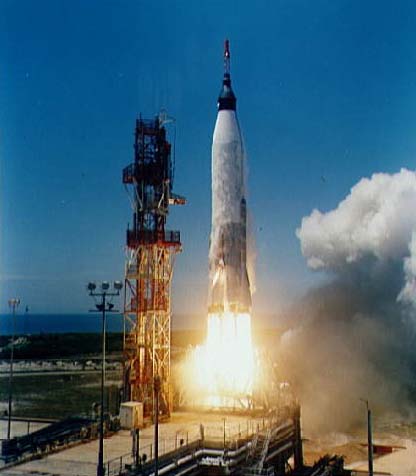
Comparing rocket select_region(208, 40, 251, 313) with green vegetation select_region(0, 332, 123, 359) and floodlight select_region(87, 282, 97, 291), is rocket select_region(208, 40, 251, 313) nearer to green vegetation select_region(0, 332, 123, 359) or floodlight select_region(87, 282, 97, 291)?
floodlight select_region(87, 282, 97, 291)

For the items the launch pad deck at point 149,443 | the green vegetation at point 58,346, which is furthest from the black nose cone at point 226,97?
the green vegetation at point 58,346

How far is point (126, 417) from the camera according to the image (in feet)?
112

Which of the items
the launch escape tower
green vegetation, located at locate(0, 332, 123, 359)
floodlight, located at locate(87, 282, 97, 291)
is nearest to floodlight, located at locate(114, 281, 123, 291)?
floodlight, located at locate(87, 282, 97, 291)

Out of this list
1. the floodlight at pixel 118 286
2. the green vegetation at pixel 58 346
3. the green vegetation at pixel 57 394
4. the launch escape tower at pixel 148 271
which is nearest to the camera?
the floodlight at pixel 118 286

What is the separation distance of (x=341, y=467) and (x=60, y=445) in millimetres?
15910

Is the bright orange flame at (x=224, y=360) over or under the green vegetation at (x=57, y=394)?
over

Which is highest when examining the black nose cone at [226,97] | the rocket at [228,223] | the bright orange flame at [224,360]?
the black nose cone at [226,97]

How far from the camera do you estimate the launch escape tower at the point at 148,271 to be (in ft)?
128

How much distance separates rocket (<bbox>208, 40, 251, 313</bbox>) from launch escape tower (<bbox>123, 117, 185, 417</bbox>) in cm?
342

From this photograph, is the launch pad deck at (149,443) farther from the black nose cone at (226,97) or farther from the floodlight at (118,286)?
the black nose cone at (226,97)

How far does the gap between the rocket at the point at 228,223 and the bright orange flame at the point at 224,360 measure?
896mm

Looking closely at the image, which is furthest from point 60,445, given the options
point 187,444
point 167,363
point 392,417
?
point 392,417

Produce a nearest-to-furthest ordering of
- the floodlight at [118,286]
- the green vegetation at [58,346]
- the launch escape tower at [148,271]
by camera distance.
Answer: the floodlight at [118,286] → the launch escape tower at [148,271] → the green vegetation at [58,346]

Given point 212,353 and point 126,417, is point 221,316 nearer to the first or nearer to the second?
point 212,353
